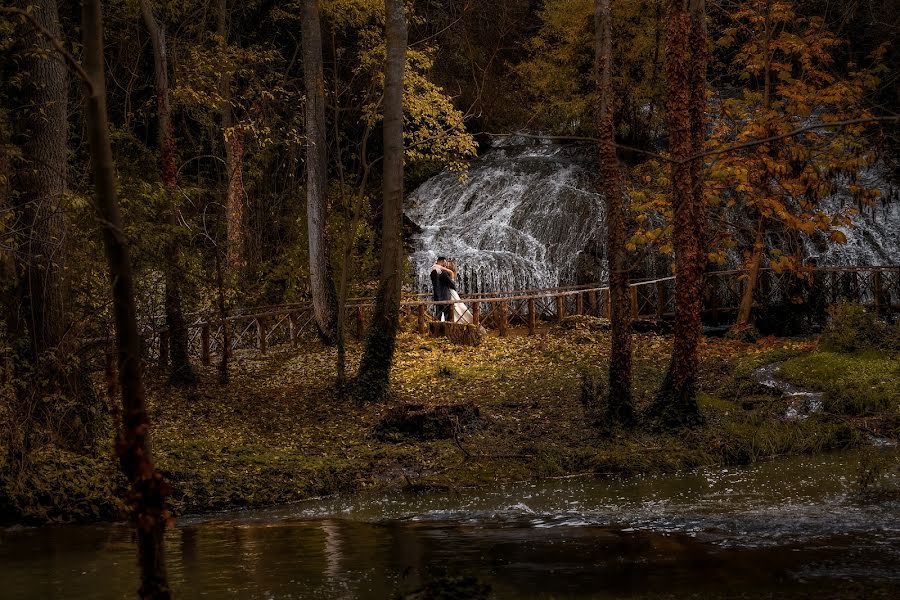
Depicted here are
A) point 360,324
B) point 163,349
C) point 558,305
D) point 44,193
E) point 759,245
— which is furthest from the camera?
point 558,305

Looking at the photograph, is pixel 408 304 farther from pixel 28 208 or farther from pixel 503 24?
pixel 503 24

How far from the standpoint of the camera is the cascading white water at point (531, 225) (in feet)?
69.9

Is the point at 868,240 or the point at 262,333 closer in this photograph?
the point at 262,333

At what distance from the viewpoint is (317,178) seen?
17641mm

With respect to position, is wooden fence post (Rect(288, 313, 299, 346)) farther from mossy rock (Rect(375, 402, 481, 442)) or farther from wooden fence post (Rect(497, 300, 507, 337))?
mossy rock (Rect(375, 402, 481, 442))

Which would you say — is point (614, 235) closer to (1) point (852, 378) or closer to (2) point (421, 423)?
(2) point (421, 423)

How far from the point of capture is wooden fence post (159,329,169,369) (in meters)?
14.8

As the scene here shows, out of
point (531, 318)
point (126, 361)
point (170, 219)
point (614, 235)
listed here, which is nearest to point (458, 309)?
point (531, 318)

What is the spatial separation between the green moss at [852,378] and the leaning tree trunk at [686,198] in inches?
89.4

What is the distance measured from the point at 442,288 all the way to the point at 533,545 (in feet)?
40.0

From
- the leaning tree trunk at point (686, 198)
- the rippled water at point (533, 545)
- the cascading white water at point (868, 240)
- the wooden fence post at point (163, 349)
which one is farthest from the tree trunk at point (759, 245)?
the wooden fence post at point (163, 349)

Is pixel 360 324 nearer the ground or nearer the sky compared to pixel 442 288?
nearer the ground

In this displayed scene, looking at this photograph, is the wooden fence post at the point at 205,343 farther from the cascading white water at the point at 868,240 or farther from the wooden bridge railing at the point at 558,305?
the cascading white water at the point at 868,240

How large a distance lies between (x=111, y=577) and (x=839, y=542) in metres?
5.25
